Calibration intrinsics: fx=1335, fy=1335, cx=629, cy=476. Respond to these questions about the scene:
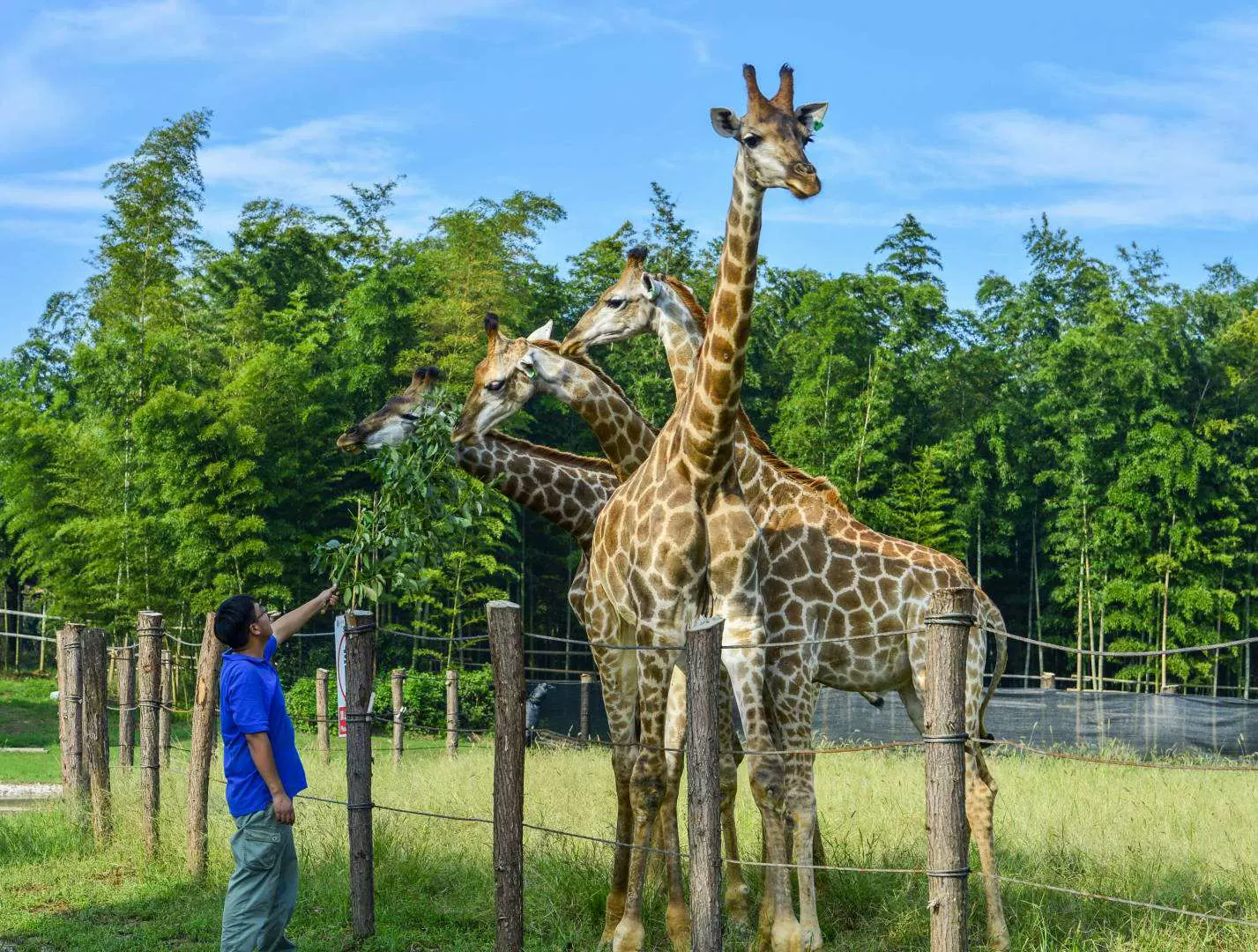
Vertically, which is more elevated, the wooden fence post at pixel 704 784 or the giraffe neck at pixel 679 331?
the giraffe neck at pixel 679 331

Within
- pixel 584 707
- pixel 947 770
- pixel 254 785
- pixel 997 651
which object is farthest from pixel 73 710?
pixel 584 707

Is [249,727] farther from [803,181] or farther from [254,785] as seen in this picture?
[803,181]

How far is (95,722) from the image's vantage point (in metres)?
9.77

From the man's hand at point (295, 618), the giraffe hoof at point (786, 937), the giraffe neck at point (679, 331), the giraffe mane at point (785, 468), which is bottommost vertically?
the giraffe hoof at point (786, 937)

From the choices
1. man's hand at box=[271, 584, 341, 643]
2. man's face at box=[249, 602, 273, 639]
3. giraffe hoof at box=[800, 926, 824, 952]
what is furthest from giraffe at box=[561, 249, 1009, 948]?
man's face at box=[249, 602, 273, 639]

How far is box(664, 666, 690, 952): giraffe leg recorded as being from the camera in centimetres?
621

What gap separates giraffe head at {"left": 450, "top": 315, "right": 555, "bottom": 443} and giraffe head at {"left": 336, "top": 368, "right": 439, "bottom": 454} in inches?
14.5

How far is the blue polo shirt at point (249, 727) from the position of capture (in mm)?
5570

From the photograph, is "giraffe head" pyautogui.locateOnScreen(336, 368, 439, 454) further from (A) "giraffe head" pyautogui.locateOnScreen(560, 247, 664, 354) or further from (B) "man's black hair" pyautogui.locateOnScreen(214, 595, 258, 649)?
(B) "man's black hair" pyautogui.locateOnScreen(214, 595, 258, 649)

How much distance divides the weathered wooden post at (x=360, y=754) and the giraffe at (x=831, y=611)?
6.79 ft

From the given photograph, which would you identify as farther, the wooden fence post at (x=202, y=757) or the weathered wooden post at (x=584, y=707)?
the weathered wooden post at (x=584, y=707)

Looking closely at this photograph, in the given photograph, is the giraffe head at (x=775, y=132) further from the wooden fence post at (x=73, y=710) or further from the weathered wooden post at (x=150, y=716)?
the wooden fence post at (x=73, y=710)

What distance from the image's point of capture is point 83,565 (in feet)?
89.8

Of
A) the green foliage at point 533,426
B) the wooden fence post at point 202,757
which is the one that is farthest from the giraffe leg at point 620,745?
the green foliage at point 533,426
